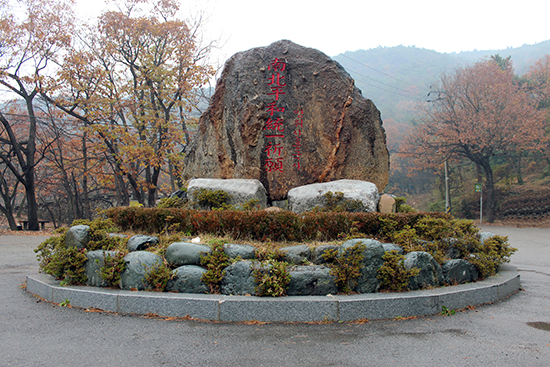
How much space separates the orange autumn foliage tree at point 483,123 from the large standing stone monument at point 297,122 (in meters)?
14.9

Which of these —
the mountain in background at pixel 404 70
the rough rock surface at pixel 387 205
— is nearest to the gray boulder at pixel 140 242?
the rough rock surface at pixel 387 205

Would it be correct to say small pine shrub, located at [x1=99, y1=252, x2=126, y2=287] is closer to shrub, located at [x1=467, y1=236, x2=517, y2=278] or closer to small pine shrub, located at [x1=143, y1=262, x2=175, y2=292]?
small pine shrub, located at [x1=143, y1=262, x2=175, y2=292]

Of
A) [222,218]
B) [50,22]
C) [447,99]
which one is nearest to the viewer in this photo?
[222,218]

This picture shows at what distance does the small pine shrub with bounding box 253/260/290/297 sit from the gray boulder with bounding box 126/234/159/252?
1.66 meters

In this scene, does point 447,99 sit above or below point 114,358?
above

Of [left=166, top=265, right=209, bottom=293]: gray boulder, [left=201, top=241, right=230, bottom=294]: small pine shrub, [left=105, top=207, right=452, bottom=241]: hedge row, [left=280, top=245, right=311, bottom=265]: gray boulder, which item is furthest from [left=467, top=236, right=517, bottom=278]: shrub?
[left=166, top=265, right=209, bottom=293]: gray boulder

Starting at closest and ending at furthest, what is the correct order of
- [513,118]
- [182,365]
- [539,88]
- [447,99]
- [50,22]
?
[182,365] < [50,22] < [513,118] < [447,99] < [539,88]

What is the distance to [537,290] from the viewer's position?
17.0ft

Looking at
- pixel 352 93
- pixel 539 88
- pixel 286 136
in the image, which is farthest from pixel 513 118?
pixel 286 136

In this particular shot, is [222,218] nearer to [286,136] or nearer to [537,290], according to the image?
[286,136]

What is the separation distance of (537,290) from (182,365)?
5.14 metres

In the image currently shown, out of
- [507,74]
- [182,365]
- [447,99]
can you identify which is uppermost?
[507,74]

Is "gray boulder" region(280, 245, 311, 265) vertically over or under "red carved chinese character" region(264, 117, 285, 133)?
under

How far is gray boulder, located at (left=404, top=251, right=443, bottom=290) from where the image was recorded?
4.27m
